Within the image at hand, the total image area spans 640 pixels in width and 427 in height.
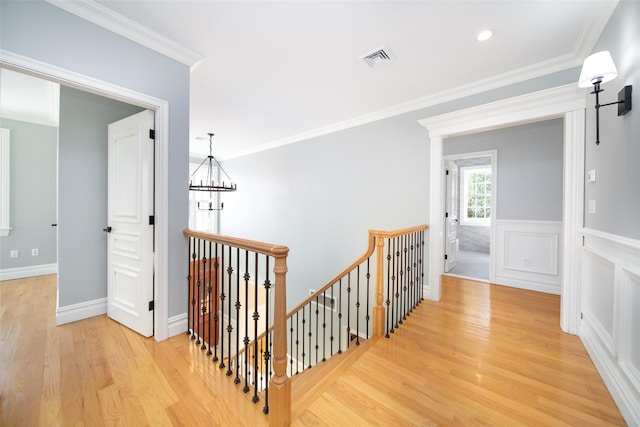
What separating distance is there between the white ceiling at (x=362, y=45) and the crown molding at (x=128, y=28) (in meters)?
0.05

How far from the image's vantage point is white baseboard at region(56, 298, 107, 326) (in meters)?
2.33

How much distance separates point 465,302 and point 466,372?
1.50 meters

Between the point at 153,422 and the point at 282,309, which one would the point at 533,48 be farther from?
the point at 153,422

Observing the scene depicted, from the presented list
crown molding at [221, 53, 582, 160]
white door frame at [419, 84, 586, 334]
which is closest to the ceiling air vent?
crown molding at [221, 53, 582, 160]

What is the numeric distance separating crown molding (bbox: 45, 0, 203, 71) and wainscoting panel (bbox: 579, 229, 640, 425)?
3.55m

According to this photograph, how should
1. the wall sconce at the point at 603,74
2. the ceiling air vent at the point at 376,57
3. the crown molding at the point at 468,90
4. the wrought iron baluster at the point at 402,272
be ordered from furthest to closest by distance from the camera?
the wrought iron baluster at the point at 402,272 < the crown molding at the point at 468,90 < the ceiling air vent at the point at 376,57 < the wall sconce at the point at 603,74

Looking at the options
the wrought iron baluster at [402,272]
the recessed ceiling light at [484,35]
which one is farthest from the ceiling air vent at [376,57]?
the wrought iron baluster at [402,272]

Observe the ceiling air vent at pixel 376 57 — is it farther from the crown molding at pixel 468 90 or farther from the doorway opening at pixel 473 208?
the doorway opening at pixel 473 208

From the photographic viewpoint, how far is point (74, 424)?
1.30 metres

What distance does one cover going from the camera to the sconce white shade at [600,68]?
5.17 ft

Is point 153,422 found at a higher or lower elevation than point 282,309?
lower

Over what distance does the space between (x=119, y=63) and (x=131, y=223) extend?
1.37m

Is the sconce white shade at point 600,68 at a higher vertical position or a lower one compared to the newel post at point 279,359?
higher

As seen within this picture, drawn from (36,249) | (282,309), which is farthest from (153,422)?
(36,249)
